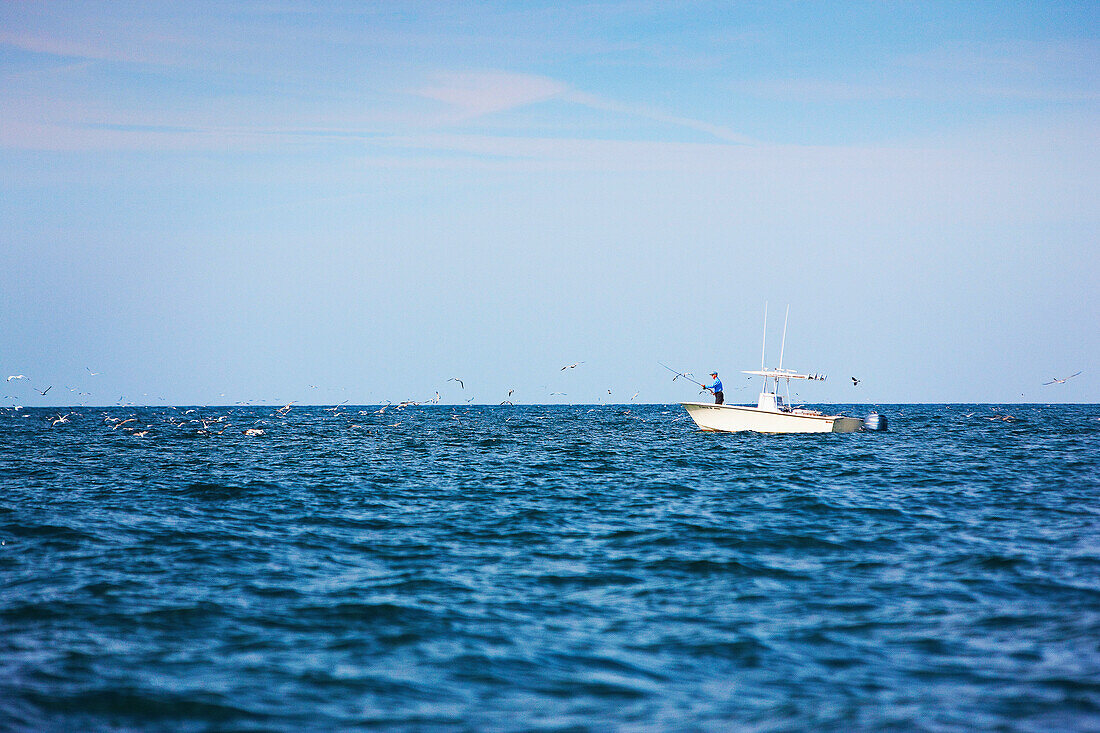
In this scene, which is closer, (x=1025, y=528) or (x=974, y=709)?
(x=974, y=709)

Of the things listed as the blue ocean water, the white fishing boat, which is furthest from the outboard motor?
the blue ocean water

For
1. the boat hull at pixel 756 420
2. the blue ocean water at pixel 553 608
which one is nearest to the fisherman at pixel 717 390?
the boat hull at pixel 756 420

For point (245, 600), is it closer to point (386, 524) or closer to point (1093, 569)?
point (386, 524)

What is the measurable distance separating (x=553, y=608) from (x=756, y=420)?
119ft

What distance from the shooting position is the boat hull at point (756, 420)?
45688 millimetres

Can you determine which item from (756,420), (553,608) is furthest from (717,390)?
(553,608)

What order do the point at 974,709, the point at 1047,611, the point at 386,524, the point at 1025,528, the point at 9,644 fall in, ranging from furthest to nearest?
the point at 386,524 < the point at 1025,528 < the point at 1047,611 < the point at 9,644 < the point at 974,709

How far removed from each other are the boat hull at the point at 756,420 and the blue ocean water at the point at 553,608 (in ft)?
65.9

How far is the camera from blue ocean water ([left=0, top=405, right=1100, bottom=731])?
8188 mm

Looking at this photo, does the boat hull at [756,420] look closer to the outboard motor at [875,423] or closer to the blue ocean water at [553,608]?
the outboard motor at [875,423]

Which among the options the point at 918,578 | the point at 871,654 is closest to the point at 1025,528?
the point at 918,578

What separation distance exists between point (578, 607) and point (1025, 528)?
36.6 ft

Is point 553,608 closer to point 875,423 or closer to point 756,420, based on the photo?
point 756,420

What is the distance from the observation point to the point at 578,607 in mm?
11797
